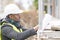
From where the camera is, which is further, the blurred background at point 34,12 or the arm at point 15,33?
the blurred background at point 34,12

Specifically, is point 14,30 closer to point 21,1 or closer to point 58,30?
point 58,30

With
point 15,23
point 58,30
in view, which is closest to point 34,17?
point 15,23

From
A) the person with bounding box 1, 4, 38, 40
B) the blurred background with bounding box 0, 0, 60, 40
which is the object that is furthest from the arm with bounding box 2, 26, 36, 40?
the blurred background with bounding box 0, 0, 60, 40

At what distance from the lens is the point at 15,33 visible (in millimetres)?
2314

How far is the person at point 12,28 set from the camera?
2.28 meters

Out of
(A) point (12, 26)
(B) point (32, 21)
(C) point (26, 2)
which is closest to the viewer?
(A) point (12, 26)

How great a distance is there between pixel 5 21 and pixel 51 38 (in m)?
0.70

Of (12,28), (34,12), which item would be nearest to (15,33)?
(12,28)

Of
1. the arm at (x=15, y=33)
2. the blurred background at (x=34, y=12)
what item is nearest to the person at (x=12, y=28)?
the arm at (x=15, y=33)

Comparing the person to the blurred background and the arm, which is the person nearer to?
the arm

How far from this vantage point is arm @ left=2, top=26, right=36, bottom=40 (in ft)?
7.44

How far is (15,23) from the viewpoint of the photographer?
256 centimetres

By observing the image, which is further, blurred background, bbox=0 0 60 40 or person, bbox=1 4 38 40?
blurred background, bbox=0 0 60 40

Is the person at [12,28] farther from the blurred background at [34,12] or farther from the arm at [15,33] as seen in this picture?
the blurred background at [34,12]
